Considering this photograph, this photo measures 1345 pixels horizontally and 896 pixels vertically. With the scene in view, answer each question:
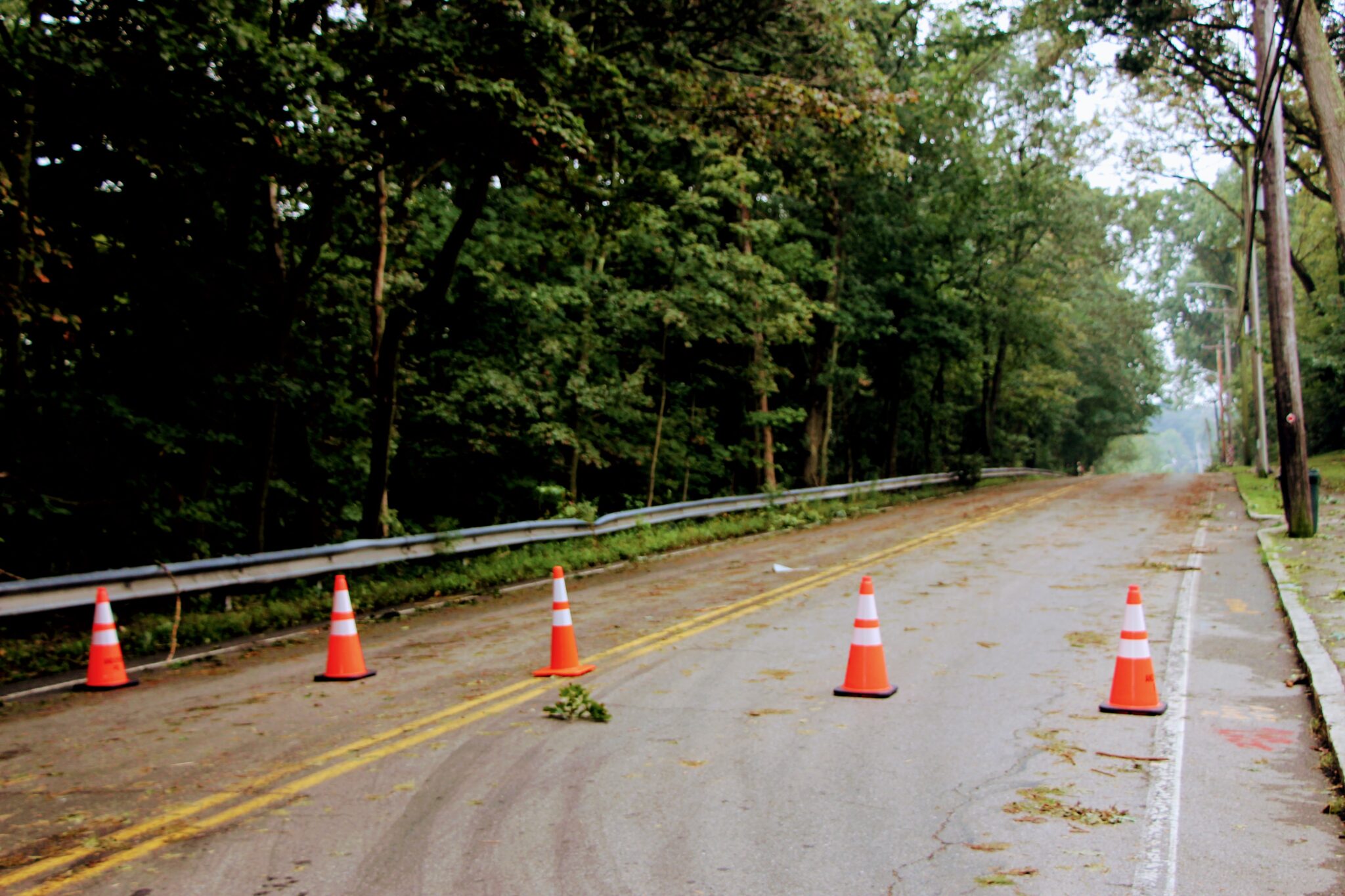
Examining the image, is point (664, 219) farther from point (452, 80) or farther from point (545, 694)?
point (545, 694)

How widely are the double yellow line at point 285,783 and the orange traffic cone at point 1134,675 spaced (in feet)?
12.7

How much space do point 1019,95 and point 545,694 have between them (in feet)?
129

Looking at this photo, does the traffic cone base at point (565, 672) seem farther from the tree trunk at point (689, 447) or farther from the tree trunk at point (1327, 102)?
the tree trunk at point (689, 447)

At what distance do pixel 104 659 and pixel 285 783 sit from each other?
382cm

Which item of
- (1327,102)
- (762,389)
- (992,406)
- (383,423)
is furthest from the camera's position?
(992,406)

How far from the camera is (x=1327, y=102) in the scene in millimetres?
16125

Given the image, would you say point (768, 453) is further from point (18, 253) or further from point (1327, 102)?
point (18, 253)

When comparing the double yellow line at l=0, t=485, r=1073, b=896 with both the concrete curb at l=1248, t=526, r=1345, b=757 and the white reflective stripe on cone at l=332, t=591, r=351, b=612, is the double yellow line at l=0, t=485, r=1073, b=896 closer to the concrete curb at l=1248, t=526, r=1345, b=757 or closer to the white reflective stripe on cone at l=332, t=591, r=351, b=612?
the white reflective stripe on cone at l=332, t=591, r=351, b=612

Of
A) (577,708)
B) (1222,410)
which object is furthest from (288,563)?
(1222,410)

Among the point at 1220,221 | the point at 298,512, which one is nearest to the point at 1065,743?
the point at 298,512

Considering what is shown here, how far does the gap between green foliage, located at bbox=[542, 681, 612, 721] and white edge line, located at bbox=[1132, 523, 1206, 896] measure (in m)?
3.26

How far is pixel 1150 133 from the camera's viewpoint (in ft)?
140

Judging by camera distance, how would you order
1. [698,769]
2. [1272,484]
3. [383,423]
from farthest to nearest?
[1272,484] < [383,423] < [698,769]

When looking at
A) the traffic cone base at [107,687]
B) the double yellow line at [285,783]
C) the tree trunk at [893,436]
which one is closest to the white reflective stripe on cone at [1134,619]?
the double yellow line at [285,783]
